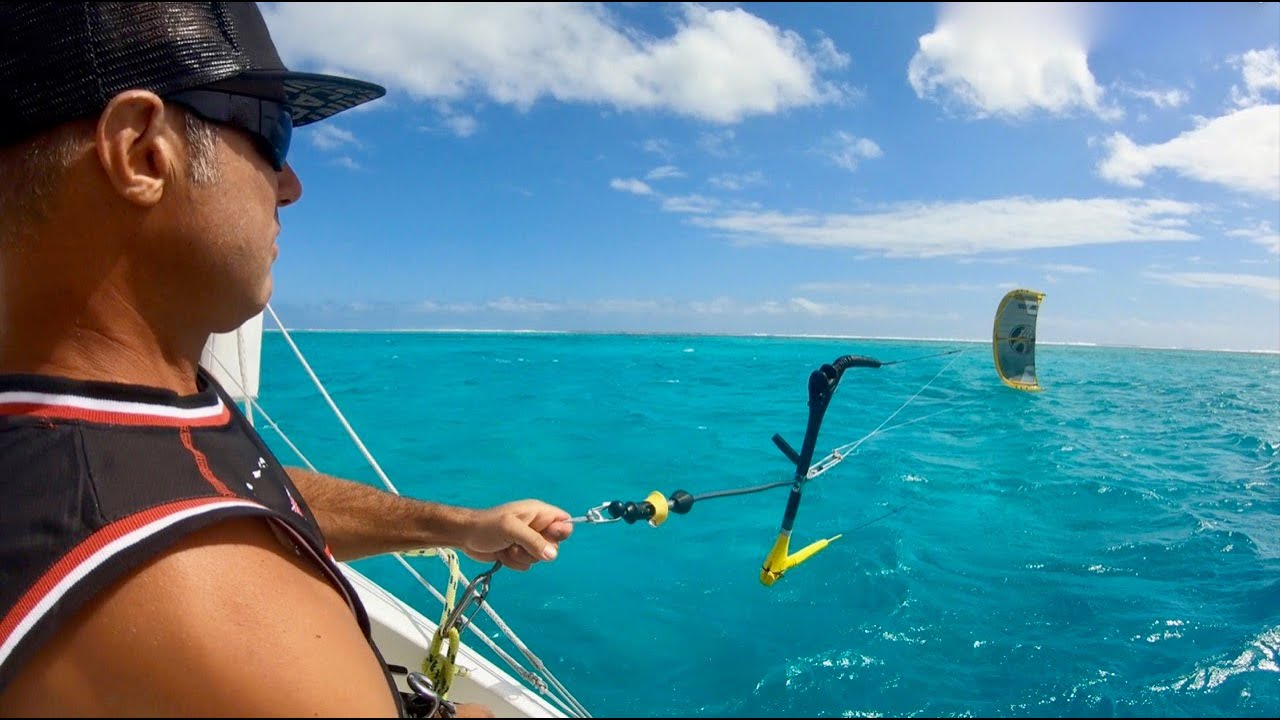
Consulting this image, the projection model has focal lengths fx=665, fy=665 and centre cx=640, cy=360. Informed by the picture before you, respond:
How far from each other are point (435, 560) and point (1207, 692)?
5183mm

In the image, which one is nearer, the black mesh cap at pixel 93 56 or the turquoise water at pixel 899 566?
the black mesh cap at pixel 93 56

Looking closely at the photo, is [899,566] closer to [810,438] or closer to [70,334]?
[810,438]

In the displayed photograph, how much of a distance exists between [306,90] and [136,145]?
1.18ft

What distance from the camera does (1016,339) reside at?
1739cm

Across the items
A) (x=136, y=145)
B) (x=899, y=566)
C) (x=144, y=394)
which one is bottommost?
(x=899, y=566)

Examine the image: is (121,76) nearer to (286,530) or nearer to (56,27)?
(56,27)

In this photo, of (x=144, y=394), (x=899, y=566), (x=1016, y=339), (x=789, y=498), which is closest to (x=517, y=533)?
(x=144, y=394)

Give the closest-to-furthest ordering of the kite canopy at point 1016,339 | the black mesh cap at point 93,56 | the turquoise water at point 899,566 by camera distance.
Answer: the black mesh cap at point 93,56 → the turquoise water at point 899,566 → the kite canopy at point 1016,339

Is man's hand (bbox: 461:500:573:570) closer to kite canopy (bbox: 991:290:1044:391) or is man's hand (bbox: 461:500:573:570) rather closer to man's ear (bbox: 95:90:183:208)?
man's ear (bbox: 95:90:183:208)

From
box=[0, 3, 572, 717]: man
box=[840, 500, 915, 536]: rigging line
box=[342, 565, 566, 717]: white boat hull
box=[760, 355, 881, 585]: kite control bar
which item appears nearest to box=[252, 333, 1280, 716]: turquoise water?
box=[840, 500, 915, 536]: rigging line

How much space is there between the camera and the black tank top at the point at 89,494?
0.77 m

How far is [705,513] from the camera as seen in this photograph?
274 inches

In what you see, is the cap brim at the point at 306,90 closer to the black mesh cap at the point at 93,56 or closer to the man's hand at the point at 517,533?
the black mesh cap at the point at 93,56

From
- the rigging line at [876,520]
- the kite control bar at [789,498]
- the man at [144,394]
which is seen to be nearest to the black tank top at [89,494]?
the man at [144,394]
